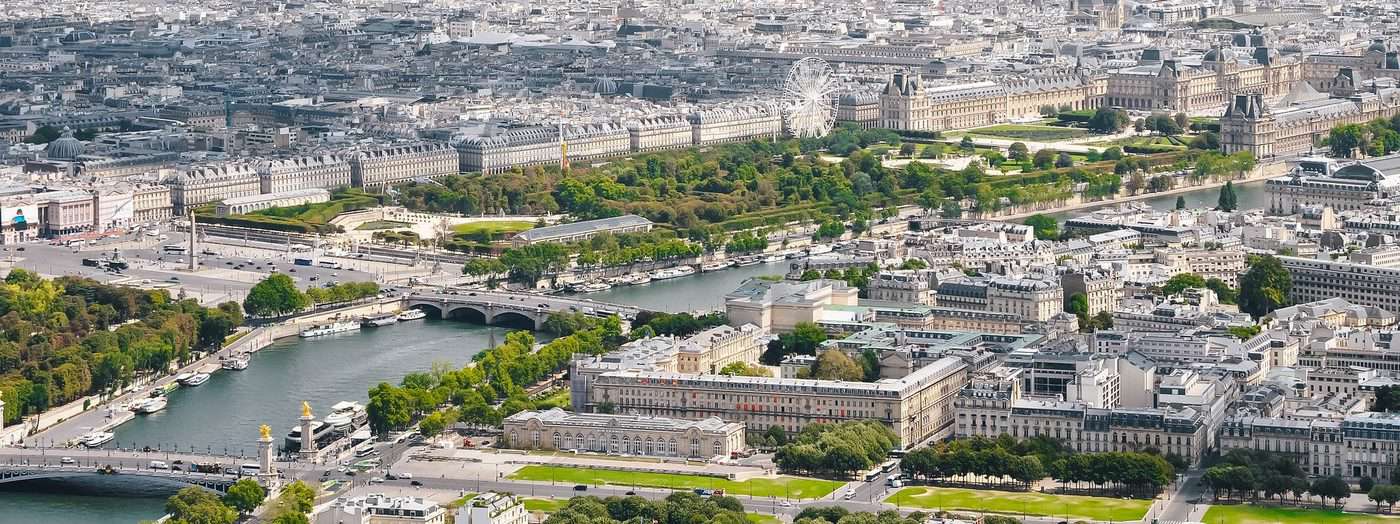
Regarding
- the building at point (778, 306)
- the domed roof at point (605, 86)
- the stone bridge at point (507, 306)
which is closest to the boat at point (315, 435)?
the building at point (778, 306)

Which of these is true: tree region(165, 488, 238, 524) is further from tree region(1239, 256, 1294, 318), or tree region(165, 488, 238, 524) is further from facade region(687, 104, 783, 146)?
facade region(687, 104, 783, 146)

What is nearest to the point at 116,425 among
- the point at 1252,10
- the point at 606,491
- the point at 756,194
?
the point at 606,491

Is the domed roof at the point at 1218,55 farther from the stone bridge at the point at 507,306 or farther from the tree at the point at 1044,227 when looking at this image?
the stone bridge at the point at 507,306

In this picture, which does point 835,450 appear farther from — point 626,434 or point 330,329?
point 330,329

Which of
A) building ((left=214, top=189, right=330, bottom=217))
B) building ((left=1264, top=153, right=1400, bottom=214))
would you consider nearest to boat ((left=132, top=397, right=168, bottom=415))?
building ((left=214, top=189, right=330, bottom=217))

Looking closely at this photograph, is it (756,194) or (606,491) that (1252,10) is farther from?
(606,491)

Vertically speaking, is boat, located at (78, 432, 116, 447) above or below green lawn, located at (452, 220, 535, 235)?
below
